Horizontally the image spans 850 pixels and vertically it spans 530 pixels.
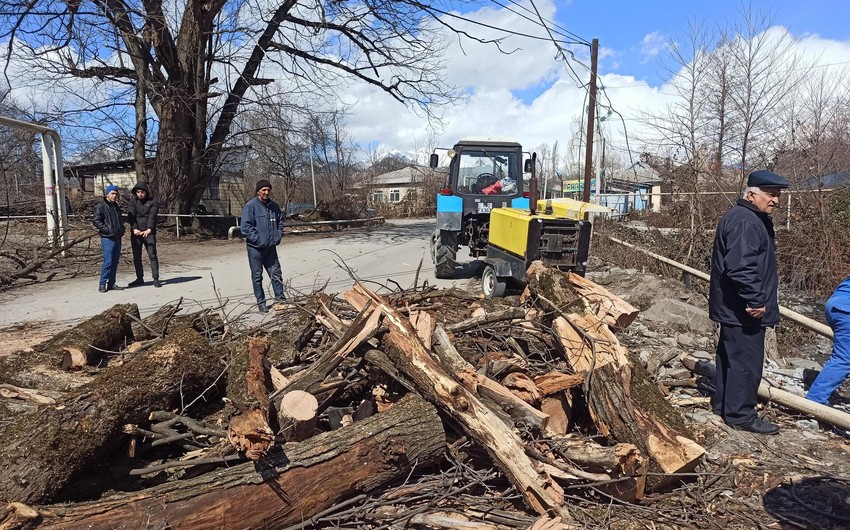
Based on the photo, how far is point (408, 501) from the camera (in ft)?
10.6

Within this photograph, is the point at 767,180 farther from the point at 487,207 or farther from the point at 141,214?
the point at 141,214

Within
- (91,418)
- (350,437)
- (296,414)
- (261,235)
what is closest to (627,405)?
(350,437)

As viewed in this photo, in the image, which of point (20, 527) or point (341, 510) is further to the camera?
point (341, 510)

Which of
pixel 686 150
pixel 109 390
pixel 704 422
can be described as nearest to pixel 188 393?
pixel 109 390

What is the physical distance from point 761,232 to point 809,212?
7472mm

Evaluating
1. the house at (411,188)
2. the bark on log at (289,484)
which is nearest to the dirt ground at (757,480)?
the bark on log at (289,484)

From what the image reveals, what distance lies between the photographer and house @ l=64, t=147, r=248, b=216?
2064 centimetres

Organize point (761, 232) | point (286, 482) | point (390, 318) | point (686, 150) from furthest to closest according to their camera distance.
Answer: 1. point (686, 150)
2. point (761, 232)
3. point (390, 318)
4. point (286, 482)

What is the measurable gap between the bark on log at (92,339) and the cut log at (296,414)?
2260 mm

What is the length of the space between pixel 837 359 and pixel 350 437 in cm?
409

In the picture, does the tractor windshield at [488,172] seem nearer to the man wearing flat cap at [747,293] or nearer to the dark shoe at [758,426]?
the man wearing flat cap at [747,293]

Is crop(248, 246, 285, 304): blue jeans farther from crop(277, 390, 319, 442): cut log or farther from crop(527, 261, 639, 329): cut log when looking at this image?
crop(277, 390, 319, 442): cut log

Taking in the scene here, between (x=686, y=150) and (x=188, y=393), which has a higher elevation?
(x=686, y=150)

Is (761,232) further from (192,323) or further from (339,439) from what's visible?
(192,323)
